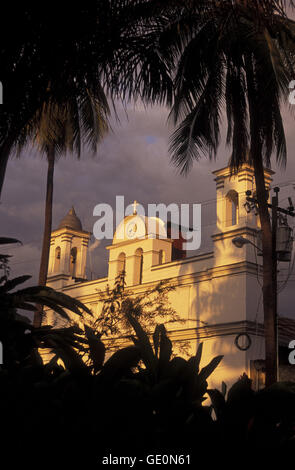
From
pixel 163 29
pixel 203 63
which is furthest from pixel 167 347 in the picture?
pixel 203 63

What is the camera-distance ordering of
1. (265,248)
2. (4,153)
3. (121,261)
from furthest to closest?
(121,261) < (265,248) < (4,153)

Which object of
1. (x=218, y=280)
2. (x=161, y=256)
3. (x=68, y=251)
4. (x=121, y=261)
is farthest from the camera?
(x=68, y=251)

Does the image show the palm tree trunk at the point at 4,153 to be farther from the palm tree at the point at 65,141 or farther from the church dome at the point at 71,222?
the church dome at the point at 71,222

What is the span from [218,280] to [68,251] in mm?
11624

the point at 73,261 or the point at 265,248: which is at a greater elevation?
the point at 73,261

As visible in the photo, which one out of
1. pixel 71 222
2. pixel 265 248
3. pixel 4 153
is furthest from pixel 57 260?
pixel 4 153

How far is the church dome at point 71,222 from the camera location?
111 feet

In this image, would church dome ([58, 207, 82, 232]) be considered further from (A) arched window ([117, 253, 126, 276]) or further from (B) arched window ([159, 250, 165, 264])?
(B) arched window ([159, 250, 165, 264])

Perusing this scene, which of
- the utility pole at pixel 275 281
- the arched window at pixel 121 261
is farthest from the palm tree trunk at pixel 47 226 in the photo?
the utility pole at pixel 275 281

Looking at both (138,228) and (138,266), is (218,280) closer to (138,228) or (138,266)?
(138,266)

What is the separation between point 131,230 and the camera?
2936 centimetres

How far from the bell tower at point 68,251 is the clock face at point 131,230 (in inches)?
202

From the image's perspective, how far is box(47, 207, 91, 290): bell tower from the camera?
3322 centimetres
